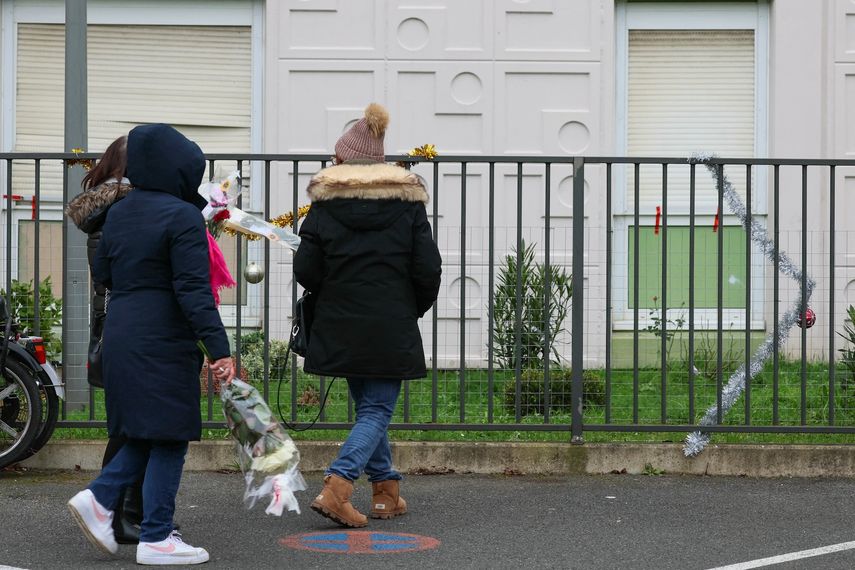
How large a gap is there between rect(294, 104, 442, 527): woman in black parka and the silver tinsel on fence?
2145 millimetres

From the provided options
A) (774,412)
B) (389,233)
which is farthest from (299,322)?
(774,412)

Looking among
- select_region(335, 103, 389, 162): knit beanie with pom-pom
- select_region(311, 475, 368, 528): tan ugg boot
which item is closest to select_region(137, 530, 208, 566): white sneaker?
select_region(311, 475, 368, 528): tan ugg boot

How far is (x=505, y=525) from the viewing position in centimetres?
625

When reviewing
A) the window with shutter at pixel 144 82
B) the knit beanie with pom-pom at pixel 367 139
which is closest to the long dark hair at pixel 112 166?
the knit beanie with pom-pom at pixel 367 139

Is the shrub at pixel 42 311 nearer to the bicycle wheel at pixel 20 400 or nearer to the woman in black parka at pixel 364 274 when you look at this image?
the bicycle wheel at pixel 20 400

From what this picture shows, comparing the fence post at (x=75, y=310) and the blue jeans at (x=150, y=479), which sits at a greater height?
the fence post at (x=75, y=310)

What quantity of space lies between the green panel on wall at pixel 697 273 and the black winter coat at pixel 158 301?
322 centimetres

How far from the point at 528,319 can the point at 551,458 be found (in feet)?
2.56

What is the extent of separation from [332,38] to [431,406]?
4.70 metres

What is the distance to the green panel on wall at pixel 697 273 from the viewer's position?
7.75 m

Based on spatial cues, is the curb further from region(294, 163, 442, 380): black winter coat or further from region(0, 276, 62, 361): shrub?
region(294, 163, 442, 380): black winter coat

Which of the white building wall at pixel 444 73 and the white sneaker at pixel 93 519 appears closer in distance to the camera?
→ the white sneaker at pixel 93 519

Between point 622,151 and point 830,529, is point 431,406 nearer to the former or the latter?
point 830,529

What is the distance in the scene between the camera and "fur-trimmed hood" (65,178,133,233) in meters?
5.64
